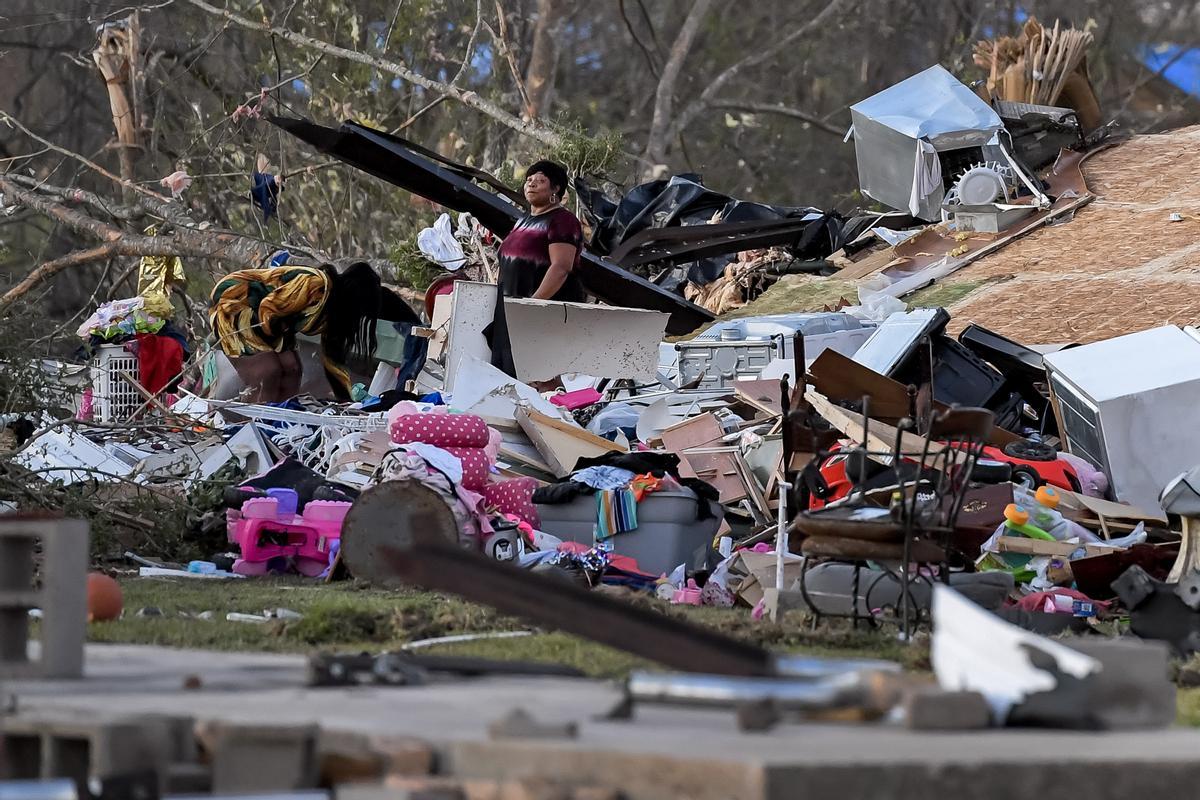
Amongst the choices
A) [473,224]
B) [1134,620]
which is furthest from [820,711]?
[473,224]

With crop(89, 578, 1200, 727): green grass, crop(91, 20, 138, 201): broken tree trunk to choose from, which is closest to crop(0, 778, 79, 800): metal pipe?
crop(89, 578, 1200, 727): green grass

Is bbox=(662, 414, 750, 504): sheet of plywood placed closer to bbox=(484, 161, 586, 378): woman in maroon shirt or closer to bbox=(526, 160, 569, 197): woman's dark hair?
bbox=(484, 161, 586, 378): woman in maroon shirt

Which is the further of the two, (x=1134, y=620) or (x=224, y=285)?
(x=224, y=285)

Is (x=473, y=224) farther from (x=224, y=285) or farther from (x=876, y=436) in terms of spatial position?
(x=876, y=436)

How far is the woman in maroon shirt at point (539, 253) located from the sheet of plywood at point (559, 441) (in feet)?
4.77

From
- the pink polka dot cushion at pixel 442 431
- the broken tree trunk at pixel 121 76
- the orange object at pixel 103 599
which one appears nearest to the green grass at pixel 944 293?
the pink polka dot cushion at pixel 442 431

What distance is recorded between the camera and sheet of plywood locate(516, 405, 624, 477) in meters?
11.1

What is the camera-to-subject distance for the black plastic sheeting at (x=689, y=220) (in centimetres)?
1778

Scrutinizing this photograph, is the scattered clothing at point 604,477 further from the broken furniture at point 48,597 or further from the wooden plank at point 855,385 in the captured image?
the broken furniture at point 48,597

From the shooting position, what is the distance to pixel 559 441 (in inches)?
440

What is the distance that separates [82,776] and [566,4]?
2516 cm

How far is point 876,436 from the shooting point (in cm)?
1016

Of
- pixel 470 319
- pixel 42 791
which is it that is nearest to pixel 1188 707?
pixel 42 791

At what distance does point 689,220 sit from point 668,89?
461 inches
